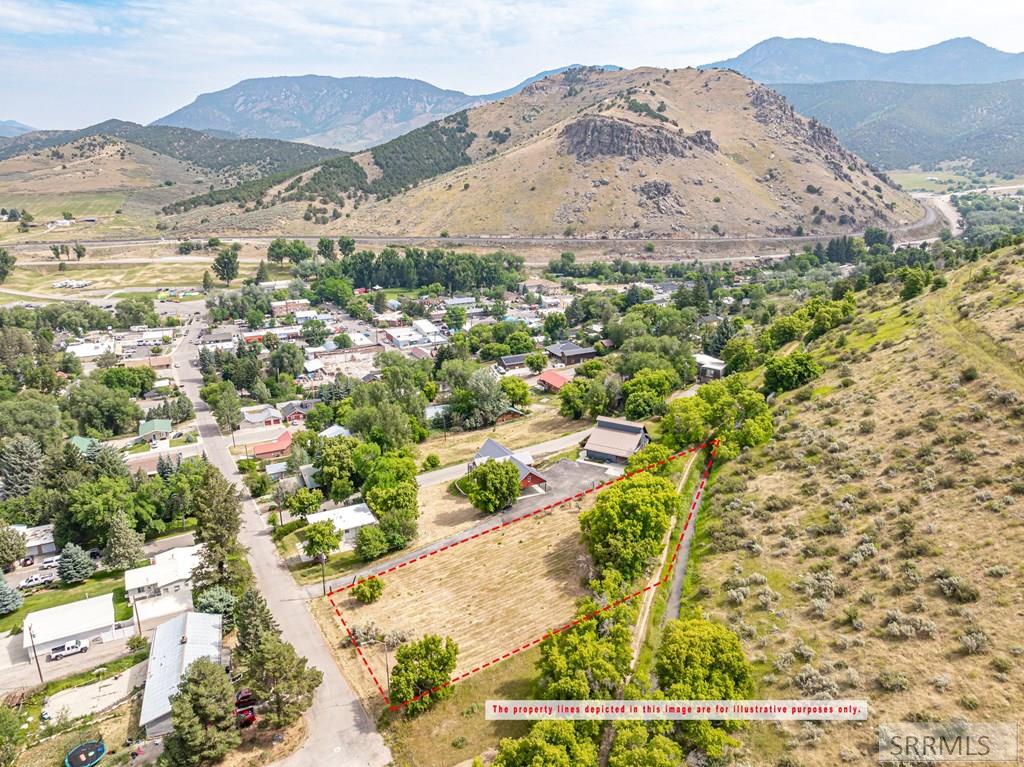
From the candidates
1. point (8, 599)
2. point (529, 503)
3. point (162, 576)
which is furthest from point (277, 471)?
point (529, 503)

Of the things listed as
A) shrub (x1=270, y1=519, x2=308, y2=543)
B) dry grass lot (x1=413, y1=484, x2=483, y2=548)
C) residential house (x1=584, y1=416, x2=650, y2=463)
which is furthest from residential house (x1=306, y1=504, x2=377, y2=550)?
residential house (x1=584, y1=416, x2=650, y2=463)

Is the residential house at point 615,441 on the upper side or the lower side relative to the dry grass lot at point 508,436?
upper

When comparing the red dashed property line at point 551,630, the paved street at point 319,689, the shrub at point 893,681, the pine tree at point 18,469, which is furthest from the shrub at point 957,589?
the pine tree at point 18,469

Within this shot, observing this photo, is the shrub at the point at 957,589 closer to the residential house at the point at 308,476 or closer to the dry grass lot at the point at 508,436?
the dry grass lot at the point at 508,436

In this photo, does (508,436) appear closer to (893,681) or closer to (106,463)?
(106,463)

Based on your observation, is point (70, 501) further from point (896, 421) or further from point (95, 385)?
point (896, 421)

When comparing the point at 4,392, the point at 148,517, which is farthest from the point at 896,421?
the point at 4,392
